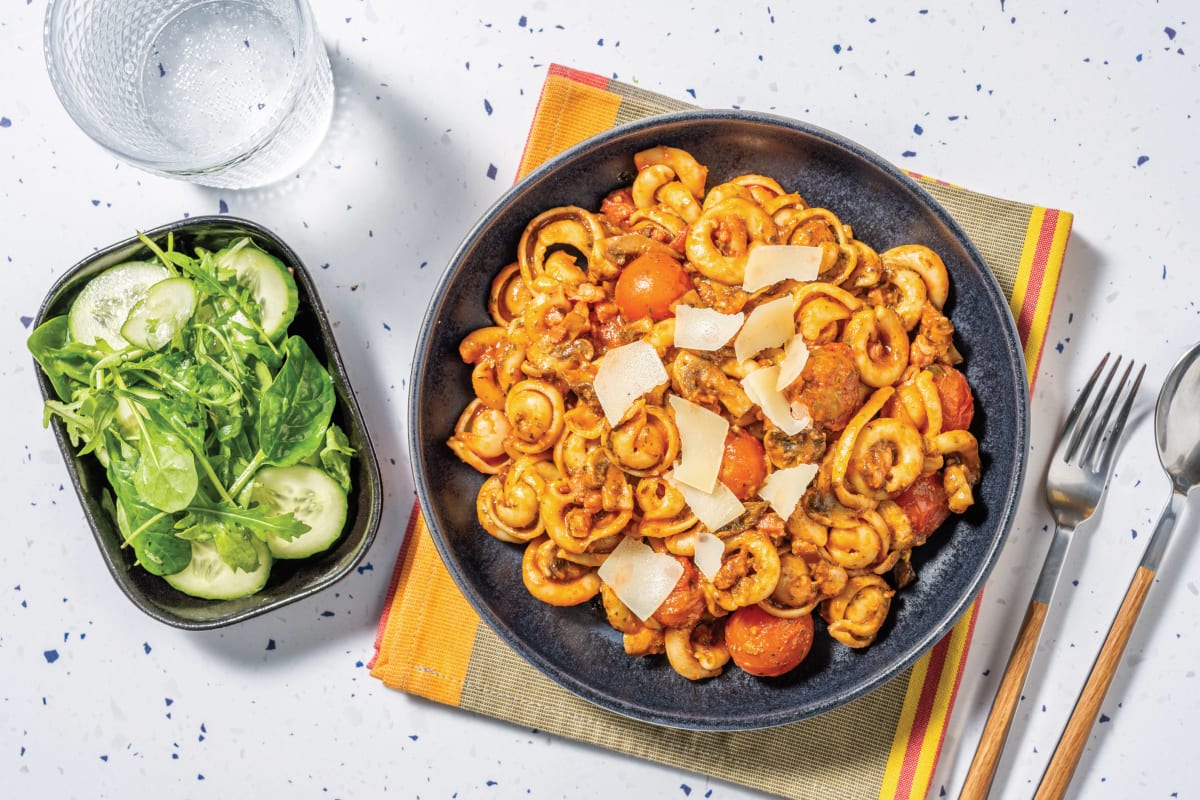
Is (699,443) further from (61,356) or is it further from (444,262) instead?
(61,356)

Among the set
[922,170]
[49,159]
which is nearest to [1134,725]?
[922,170]

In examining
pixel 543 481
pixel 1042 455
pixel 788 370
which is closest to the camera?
pixel 788 370

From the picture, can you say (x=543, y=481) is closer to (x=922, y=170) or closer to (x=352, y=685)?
(x=352, y=685)

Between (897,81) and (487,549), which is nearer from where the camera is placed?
(487,549)

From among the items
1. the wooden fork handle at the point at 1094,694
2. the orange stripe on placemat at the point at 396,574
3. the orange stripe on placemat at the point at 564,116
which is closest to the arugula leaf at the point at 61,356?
the orange stripe on placemat at the point at 396,574

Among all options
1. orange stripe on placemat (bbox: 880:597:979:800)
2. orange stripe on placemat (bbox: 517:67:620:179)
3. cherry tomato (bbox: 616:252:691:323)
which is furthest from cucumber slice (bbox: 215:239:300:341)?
orange stripe on placemat (bbox: 880:597:979:800)

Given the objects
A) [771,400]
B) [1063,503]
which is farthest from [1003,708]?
[771,400]
